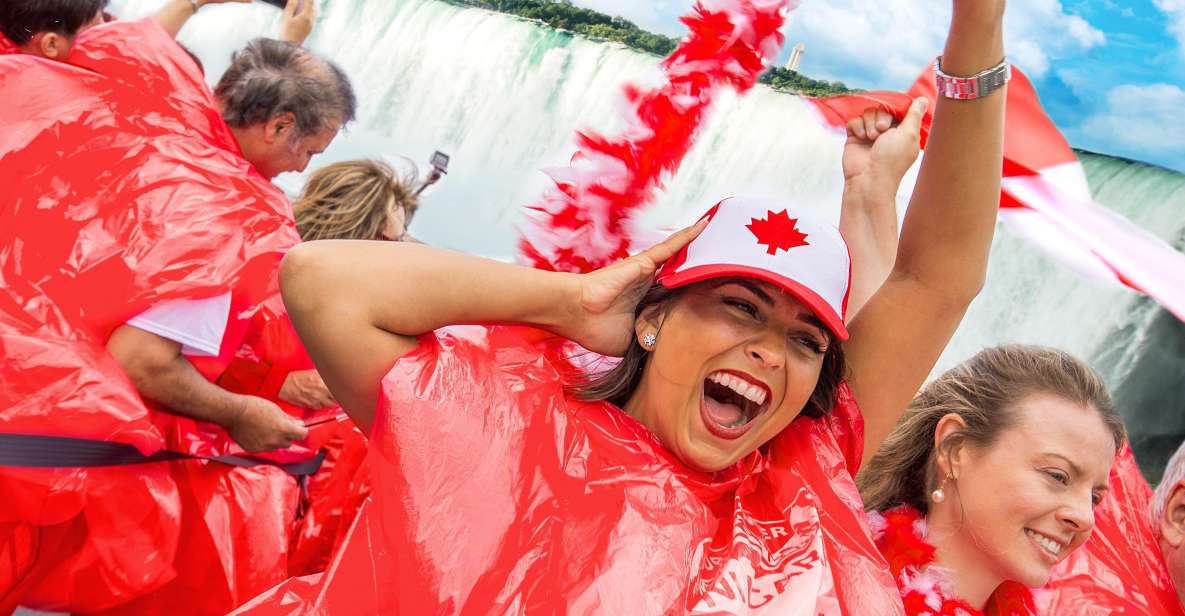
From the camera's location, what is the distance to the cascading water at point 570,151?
18.8 feet

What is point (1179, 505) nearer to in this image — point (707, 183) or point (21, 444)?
point (21, 444)

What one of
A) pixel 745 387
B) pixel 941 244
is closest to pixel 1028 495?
pixel 941 244

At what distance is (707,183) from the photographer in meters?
6.53

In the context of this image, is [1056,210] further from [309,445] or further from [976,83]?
[309,445]

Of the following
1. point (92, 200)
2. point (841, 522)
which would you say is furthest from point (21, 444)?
point (841, 522)

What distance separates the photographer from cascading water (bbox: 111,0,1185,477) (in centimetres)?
574

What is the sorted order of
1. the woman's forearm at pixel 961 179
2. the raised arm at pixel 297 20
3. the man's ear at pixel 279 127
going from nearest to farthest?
the woman's forearm at pixel 961 179
the man's ear at pixel 279 127
the raised arm at pixel 297 20

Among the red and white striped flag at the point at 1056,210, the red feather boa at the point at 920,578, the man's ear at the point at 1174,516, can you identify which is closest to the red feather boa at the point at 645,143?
the red feather boa at the point at 920,578

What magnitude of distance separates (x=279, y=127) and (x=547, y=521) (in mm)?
1403

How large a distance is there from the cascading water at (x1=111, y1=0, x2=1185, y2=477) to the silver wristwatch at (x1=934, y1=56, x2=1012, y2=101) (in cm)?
335

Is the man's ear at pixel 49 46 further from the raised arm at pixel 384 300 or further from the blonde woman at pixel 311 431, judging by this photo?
the raised arm at pixel 384 300

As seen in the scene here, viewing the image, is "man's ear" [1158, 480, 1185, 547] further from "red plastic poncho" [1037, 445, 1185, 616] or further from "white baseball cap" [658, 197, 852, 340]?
"white baseball cap" [658, 197, 852, 340]

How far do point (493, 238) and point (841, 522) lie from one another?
467 centimetres

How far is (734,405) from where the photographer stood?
5.14 ft
